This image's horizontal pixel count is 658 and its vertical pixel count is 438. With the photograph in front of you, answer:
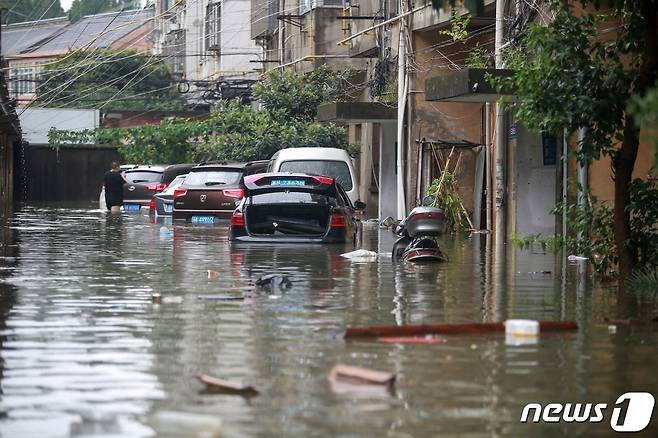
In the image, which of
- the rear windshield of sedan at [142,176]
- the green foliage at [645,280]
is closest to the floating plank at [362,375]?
the green foliage at [645,280]

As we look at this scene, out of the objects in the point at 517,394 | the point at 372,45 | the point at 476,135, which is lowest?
the point at 517,394

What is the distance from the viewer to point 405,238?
808 inches

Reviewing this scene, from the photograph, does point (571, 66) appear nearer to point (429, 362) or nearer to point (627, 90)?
point (627, 90)

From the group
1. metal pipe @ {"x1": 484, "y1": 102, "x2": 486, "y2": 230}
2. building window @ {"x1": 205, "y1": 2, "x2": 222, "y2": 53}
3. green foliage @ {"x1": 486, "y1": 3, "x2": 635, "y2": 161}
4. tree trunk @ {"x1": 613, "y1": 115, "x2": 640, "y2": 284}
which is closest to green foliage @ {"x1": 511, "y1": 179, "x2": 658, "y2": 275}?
tree trunk @ {"x1": 613, "y1": 115, "x2": 640, "y2": 284}

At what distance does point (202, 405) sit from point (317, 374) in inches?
54.0

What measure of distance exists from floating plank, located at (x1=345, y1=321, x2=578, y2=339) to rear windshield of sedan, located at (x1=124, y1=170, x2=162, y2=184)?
115ft

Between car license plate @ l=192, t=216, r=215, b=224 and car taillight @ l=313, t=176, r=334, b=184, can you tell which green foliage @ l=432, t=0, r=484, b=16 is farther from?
car license plate @ l=192, t=216, r=215, b=224

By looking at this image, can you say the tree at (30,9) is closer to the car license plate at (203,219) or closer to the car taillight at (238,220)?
the car license plate at (203,219)

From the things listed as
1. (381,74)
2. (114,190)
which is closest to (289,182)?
(381,74)

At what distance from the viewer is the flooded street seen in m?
8.01

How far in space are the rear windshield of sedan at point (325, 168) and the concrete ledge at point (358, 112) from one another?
9.17 feet

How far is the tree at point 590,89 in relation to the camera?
15.4m

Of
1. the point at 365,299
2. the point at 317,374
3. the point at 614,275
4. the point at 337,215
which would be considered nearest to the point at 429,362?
the point at 317,374

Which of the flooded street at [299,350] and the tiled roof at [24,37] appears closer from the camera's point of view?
the flooded street at [299,350]
